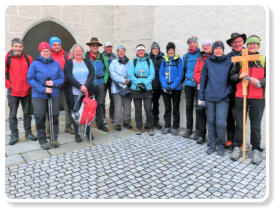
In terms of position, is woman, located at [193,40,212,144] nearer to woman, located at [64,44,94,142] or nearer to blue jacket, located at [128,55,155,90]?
blue jacket, located at [128,55,155,90]

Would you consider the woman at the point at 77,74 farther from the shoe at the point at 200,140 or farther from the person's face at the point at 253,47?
the person's face at the point at 253,47

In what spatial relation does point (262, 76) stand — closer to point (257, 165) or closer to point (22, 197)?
point (257, 165)

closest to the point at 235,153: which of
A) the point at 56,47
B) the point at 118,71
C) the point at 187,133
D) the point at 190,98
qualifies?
the point at 187,133

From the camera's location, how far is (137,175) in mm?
3295

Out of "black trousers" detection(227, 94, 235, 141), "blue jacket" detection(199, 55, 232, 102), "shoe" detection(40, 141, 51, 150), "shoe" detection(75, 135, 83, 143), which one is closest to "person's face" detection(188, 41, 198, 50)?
"blue jacket" detection(199, 55, 232, 102)

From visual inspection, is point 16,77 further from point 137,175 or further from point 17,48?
point 137,175

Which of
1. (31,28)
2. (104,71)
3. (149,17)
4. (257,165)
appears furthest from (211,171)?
(31,28)

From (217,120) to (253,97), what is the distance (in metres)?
0.66

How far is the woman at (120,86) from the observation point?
4984mm

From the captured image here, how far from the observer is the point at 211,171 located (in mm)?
3434

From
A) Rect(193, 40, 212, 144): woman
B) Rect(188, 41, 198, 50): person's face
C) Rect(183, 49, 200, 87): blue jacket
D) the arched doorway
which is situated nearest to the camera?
Rect(193, 40, 212, 144): woman

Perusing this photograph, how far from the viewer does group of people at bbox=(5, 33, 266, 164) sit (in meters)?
3.78

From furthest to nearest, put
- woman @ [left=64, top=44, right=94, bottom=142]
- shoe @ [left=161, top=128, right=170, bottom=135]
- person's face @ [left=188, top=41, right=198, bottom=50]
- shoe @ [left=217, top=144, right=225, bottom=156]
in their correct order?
shoe @ [left=161, top=128, right=170, bottom=135] < person's face @ [left=188, top=41, right=198, bottom=50] < woman @ [left=64, top=44, right=94, bottom=142] < shoe @ [left=217, top=144, right=225, bottom=156]

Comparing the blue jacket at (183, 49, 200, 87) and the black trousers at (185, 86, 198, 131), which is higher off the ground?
the blue jacket at (183, 49, 200, 87)
